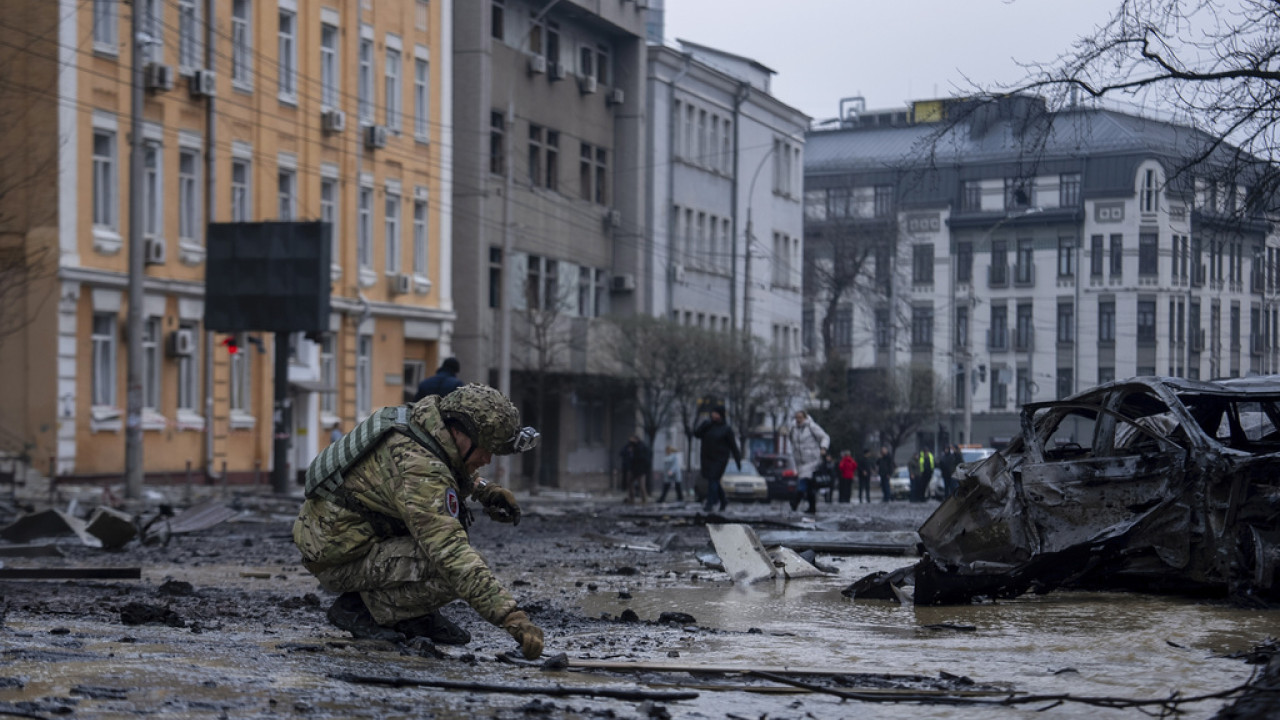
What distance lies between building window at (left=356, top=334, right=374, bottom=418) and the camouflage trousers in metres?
36.5

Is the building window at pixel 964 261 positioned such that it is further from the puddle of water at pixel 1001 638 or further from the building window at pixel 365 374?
the puddle of water at pixel 1001 638

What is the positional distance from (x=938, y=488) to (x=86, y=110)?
26.4 meters

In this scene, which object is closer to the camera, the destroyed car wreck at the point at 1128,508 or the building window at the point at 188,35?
the destroyed car wreck at the point at 1128,508

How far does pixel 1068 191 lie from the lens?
262ft

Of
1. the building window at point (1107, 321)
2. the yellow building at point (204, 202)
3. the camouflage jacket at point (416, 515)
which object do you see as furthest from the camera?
the building window at point (1107, 321)

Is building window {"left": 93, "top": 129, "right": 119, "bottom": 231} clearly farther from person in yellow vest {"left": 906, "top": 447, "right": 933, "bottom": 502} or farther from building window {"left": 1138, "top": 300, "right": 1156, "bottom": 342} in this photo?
building window {"left": 1138, "top": 300, "right": 1156, "bottom": 342}

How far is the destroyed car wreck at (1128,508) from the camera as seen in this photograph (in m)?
11.0

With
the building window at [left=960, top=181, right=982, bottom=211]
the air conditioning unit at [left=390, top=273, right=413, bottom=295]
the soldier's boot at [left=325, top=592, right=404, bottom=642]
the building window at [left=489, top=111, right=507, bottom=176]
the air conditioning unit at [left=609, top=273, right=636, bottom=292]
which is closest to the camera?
the soldier's boot at [left=325, top=592, right=404, bottom=642]

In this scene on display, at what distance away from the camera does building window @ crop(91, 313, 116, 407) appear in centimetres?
3428

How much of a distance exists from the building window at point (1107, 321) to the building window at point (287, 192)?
45.8m

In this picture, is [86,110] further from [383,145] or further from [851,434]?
[851,434]

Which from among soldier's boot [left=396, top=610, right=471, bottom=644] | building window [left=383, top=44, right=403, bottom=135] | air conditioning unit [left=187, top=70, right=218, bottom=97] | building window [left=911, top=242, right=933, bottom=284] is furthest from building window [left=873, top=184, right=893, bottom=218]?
soldier's boot [left=396, top=610, right=471, bottom=644]

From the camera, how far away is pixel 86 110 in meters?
33.5

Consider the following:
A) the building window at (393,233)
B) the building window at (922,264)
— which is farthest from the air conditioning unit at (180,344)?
the building window at (922,264)
